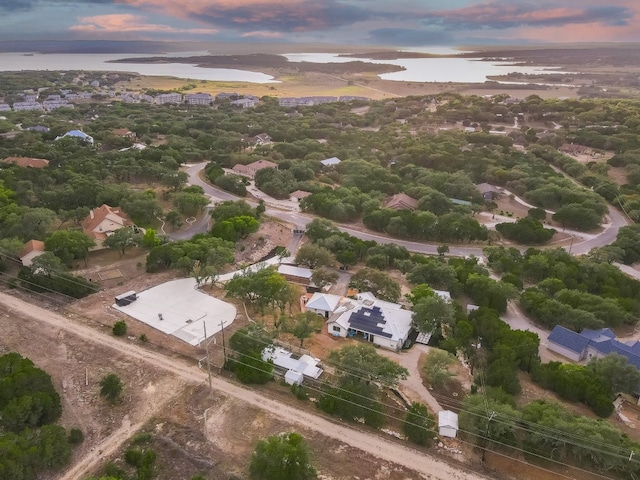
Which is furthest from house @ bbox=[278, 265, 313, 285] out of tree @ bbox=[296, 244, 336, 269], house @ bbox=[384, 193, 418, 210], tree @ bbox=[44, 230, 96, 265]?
house @ bbox=[384, 193, 418, 210]

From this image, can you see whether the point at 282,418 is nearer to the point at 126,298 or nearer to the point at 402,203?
the point at 126,298

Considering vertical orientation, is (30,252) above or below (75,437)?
above

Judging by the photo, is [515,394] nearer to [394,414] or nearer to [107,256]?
[394,414]

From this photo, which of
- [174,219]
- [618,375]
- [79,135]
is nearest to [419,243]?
[618,375]

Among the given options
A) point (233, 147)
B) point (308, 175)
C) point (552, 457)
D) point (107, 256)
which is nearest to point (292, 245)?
point (107, 256)

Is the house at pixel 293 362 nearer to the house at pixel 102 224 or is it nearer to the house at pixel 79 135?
the house at pixel 102 224

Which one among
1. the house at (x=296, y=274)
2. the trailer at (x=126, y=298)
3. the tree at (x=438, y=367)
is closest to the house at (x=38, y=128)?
the trailer at (x=126, y=298)
